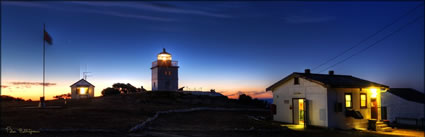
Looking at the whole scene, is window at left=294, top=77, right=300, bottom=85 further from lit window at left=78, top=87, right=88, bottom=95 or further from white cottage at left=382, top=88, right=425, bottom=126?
lit window at left=78, top=87, right=88, bottom=95

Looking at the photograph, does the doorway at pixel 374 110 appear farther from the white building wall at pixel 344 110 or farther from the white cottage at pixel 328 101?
the white building wall at pixel 344 110

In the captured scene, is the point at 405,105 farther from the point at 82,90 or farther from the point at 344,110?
the point at 82,90

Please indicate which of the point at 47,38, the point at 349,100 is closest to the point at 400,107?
the point at 349,100

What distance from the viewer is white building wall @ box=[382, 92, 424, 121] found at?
26.3 metres

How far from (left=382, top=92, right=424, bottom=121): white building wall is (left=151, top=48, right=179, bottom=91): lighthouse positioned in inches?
1193

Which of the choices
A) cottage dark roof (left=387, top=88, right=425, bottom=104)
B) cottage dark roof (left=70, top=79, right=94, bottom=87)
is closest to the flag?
cottage dark roof (left=70, top=79, right=94, bottom=87)

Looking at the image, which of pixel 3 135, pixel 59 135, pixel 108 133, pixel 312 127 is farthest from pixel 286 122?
pixel 3 135

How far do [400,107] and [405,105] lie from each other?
484mm

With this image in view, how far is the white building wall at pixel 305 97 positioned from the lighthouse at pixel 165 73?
27.0 meters

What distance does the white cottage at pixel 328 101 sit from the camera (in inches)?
777

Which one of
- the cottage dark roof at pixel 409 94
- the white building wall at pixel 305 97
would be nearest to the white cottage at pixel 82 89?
the white building wall at pixel 305 97

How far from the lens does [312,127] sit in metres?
20.2

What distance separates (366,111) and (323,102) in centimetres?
396

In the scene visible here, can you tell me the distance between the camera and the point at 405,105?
27500 mm
